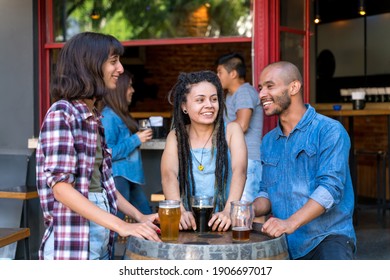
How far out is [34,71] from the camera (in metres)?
5.39

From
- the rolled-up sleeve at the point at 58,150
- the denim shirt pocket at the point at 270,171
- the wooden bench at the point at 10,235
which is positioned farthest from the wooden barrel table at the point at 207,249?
→ the wooden bench at the point at 10,235

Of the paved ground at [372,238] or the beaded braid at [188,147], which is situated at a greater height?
the beaded braid at [188,147]

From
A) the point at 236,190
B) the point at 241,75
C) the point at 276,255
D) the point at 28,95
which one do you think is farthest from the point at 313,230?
the point at 28,95

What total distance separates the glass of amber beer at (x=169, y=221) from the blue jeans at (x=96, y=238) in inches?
8.6

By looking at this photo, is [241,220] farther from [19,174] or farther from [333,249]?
[19,174]

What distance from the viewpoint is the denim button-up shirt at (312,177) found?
8.74ft

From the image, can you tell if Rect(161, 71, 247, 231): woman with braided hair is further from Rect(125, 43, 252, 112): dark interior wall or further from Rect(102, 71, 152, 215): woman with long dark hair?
Rect(125, 43, 252, 112): dark interior wall

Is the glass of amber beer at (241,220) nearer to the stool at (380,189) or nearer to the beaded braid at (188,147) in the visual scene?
the beaded braid at (188,147)

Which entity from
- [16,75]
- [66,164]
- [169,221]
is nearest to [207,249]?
[169,221]

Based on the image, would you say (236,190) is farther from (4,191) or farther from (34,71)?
(34,71)

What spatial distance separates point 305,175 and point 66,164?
1.05 m

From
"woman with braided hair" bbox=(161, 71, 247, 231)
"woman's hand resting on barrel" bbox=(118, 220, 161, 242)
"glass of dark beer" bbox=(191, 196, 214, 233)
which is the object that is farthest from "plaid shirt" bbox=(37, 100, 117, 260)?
"woman with braided hair" bbox=(161, 71, 247, 231)

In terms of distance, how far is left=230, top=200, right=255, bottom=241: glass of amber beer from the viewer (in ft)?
7.34
